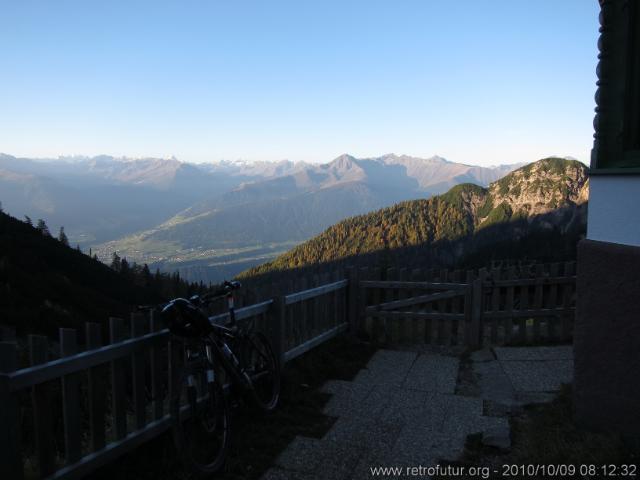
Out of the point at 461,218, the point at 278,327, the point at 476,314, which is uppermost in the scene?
the point at 278,327

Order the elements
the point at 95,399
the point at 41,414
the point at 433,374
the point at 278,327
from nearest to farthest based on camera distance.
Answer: the point at 41,414 → the point at 95,399 → the point at 278,327 → the point at 433,374

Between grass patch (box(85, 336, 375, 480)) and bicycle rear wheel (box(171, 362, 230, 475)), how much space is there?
0.18m

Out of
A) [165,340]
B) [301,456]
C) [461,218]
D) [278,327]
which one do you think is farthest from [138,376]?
[461,218]

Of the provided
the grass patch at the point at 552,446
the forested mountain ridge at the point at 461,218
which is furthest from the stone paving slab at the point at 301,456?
the forested mountain ridge at the point at 461,218

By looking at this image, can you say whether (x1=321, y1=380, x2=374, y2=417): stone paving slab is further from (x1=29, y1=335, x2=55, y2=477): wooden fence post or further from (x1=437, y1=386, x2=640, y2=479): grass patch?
(x1=29, y1=335, x2=55, y2=477): wooden fence post

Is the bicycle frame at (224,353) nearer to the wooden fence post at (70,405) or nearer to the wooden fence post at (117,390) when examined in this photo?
the wooden fence post at (117,390)

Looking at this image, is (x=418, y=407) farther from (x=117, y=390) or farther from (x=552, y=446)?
(x=117, y=390)

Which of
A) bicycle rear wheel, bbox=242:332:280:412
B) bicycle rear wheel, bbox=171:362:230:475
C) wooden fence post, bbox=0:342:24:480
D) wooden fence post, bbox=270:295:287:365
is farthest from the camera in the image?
wooden fence post, bbox=270:295:287:365

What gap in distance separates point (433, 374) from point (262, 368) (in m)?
2.86

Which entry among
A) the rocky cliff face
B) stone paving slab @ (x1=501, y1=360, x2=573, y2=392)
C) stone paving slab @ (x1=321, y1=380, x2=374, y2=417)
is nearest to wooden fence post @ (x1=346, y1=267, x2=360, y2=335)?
stone paving slab @ (x1=321, y1=380, x2=374, y2=417)

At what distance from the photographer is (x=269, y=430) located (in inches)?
215

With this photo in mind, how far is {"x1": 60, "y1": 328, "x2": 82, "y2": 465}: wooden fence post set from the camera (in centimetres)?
391

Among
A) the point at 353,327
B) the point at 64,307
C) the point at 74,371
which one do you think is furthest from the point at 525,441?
the point at 64,307

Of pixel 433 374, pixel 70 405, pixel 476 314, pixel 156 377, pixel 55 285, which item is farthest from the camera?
pixel 55 285
